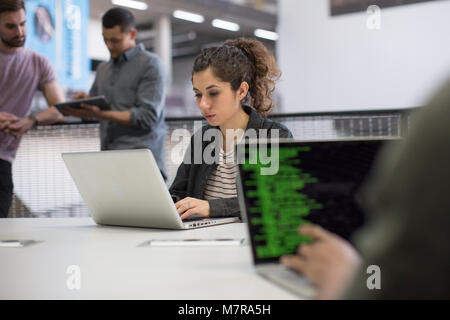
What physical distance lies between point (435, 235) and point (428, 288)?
4cm

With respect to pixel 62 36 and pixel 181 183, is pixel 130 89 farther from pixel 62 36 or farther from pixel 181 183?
pixel 62 36

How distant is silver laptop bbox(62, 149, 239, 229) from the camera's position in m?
1.34

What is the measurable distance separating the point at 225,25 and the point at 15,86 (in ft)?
30.8

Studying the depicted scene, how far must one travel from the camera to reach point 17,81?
106 inches

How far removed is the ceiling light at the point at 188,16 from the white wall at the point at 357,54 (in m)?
2.35

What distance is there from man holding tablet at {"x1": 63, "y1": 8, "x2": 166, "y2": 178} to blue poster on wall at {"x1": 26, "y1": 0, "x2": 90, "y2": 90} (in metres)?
2.75

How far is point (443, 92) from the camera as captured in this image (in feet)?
1.11

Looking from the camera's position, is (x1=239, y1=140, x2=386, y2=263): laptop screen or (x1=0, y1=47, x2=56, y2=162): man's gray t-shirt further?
(x1=0, y1=47, x2=56, y2=162): man's gray t-shirt

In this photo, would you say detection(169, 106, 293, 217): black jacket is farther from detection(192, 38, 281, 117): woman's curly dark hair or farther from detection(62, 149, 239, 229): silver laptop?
detection(62, 149, 239, 229): silver laptop

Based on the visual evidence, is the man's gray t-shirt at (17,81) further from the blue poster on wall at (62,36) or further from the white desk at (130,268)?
the blue poster on wall at (62,36)

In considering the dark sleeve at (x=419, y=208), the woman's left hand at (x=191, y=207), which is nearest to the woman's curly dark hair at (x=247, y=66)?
the woman's left hand at (x=191, y=207)

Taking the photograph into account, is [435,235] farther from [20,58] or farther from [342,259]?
[20,58]

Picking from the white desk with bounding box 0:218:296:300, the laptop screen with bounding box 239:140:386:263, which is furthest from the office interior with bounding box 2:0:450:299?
the laptop screen with bounding box 239:140:386:263

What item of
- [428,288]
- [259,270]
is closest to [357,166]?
[259,270]
